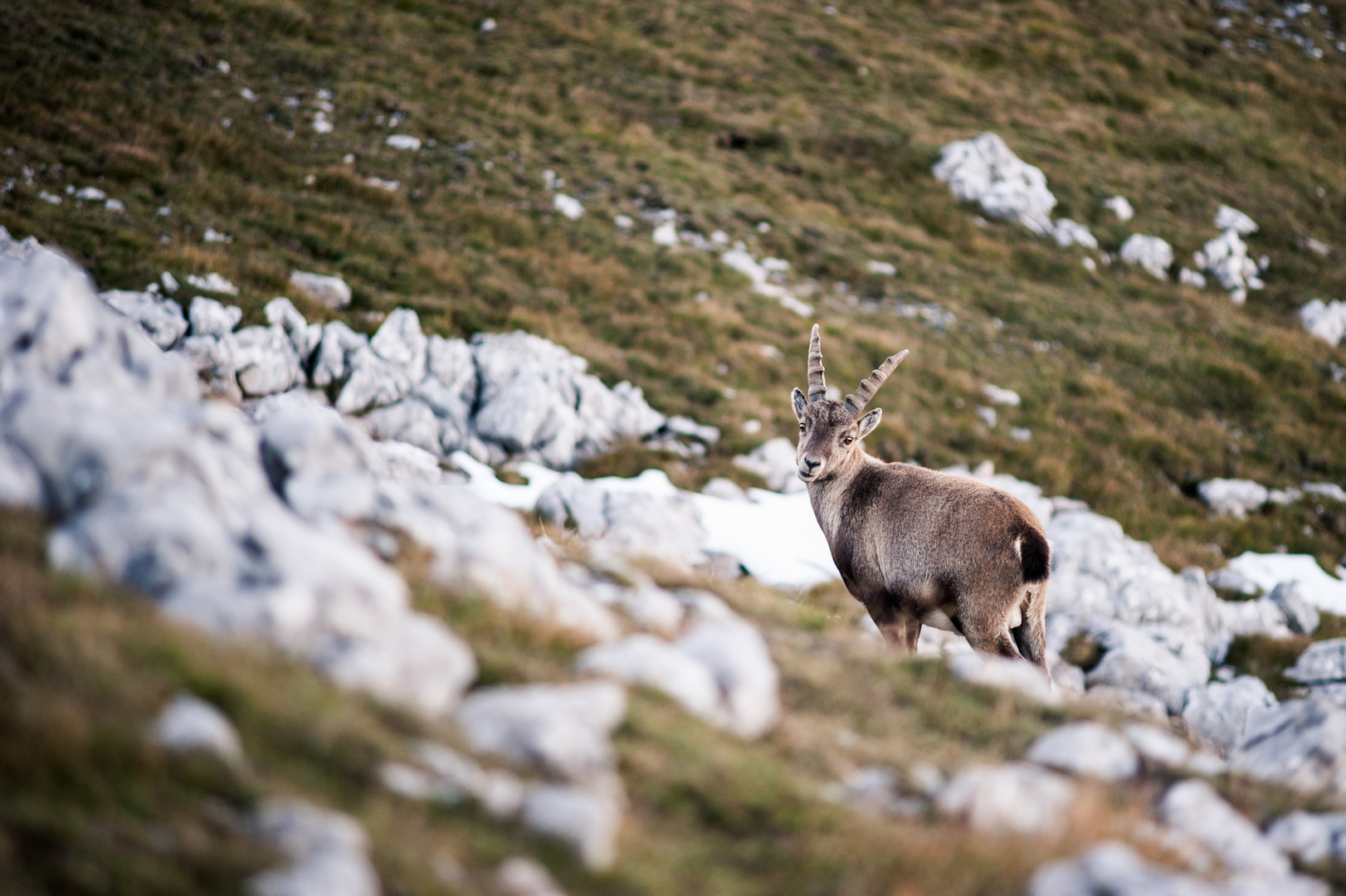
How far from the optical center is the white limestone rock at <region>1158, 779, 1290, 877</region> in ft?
16.7

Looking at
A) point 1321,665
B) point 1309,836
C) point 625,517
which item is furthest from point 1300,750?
point 1321,665

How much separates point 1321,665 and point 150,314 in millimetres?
22059

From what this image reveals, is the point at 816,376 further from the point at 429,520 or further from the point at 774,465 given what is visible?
the point at 429,520

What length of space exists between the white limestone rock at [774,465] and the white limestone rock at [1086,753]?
1337 cm

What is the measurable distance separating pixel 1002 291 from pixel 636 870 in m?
30.2

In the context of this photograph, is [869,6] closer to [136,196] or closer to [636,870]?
[136,196]

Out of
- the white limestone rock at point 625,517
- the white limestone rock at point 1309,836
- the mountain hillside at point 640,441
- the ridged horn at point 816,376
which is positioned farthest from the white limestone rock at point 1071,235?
the white limestone rock at point 1309,836

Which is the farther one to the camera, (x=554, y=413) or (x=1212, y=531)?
(x=1212, y=531)

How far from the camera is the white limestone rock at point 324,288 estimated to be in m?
18.9

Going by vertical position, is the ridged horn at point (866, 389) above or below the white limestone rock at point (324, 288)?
above

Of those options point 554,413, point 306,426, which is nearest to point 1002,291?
point 554,413

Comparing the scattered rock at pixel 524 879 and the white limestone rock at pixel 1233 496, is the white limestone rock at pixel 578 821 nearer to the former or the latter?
the scattered rock at pixel 524 879

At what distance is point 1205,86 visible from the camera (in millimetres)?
48250

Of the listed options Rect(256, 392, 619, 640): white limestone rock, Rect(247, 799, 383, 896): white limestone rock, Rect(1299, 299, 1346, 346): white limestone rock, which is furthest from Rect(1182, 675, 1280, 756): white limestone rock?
Rect(1299, 299, 1346, 346): white limestone rock
